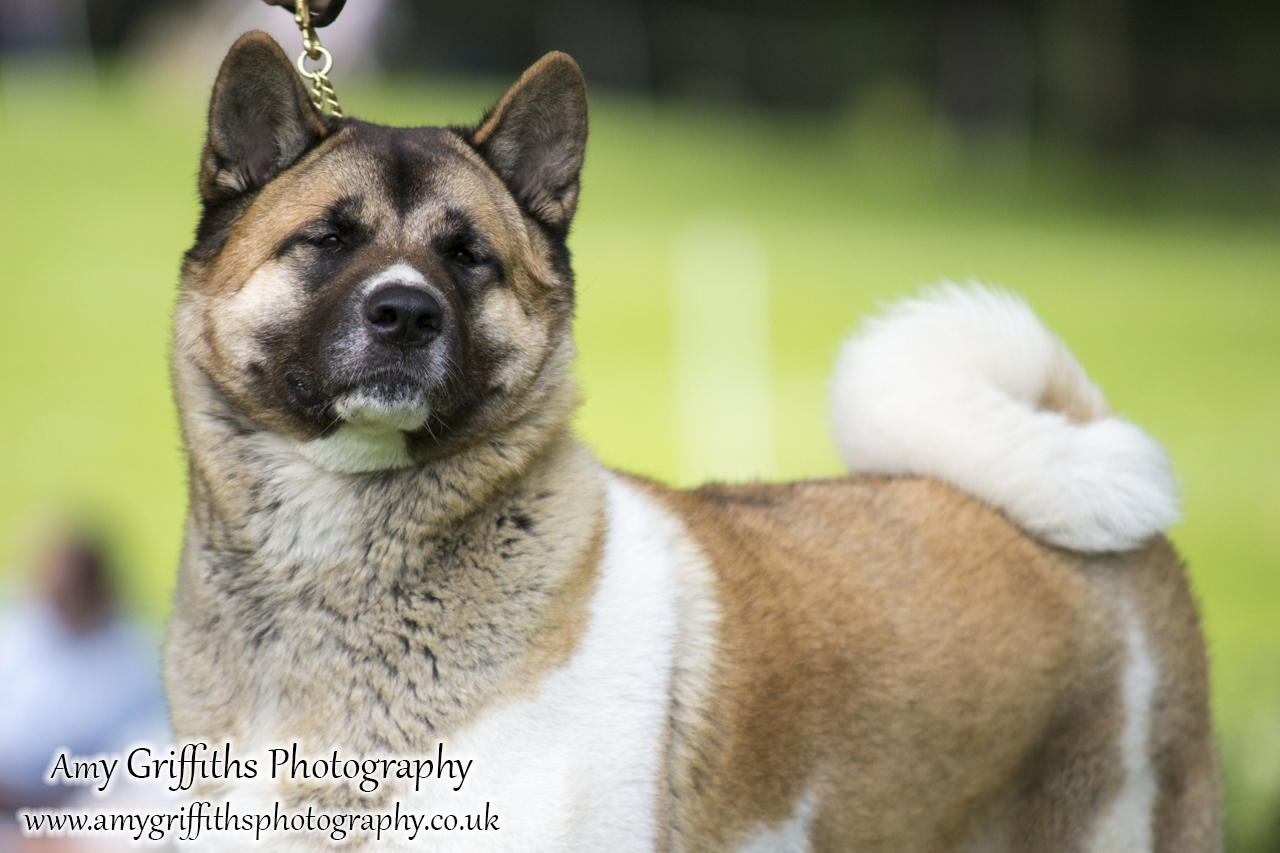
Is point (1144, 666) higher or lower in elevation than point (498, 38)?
lower

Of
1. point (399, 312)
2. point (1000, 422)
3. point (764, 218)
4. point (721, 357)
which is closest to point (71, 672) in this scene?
point (399, 312)

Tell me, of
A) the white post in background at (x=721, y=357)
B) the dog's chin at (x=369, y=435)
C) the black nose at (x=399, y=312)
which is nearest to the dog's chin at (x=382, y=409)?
the dog's chin at (x=369, y=435)

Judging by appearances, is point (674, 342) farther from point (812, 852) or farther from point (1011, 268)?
point (812, 852)

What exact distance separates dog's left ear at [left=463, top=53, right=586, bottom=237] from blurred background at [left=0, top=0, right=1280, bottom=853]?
512 mm

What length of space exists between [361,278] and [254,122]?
51 cm

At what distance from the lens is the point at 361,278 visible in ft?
8.71

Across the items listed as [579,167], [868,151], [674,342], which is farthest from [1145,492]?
[868,151]

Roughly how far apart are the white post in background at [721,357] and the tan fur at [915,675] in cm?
421

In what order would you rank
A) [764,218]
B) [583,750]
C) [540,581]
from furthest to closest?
1. [764,218]
2. [540,581]
3. [583,750]

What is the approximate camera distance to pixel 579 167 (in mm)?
3113

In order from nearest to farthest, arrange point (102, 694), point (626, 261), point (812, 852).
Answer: point (812, 852) < point (102, 694) < point (626, 261)

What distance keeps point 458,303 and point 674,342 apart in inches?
416

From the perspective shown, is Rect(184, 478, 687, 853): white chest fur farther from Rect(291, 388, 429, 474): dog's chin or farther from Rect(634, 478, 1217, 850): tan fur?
Rect(291, 388, 429, 474): dog's chin

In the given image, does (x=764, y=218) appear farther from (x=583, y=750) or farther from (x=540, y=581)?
(x=583, y=750)
